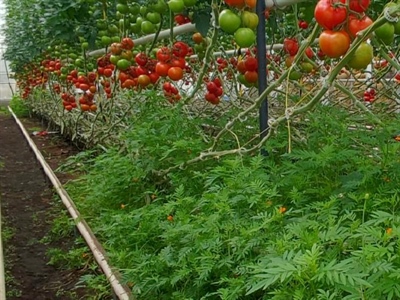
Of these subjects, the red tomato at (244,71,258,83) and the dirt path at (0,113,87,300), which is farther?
the dirt path at (0,113,87,300)

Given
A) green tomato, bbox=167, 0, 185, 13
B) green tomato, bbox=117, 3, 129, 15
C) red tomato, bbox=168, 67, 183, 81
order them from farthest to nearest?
green tomato, bbox=117, 3, 129, 15 < red tomato, bbox=168, 67, 183, 81 < green tomato, bbox=167, 0, 185, 13

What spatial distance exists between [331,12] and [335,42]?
0.24 feet

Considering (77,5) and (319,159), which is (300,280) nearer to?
(319,159)

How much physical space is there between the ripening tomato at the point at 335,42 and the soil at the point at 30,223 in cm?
212

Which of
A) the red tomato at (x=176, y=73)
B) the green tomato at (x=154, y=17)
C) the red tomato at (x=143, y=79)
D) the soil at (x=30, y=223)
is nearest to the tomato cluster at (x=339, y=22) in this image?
the red tomato at (x=176, y=73)

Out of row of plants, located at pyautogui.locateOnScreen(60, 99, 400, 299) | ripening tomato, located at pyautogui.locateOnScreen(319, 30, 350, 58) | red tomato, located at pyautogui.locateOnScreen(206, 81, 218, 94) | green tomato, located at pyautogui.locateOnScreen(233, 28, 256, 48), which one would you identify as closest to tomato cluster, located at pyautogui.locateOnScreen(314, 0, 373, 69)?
ripening tomato, located at pyautogui.locateOnScreen(319, 30, 350, 58)

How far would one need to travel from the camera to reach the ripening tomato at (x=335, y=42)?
52.9 inches

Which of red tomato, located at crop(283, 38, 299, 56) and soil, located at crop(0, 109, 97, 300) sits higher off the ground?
red tomato, located at crop(283, 38, 299, 56)

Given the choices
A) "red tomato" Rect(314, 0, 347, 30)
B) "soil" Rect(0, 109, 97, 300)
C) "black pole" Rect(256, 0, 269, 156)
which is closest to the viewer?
"red tomato" Rect(314, 0, 347, 30)

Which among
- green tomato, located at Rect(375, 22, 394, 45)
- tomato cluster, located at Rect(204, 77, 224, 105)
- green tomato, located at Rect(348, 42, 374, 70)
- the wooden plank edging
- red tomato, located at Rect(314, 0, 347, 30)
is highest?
red tomato, located at Rect(314, 0, 347, 30)

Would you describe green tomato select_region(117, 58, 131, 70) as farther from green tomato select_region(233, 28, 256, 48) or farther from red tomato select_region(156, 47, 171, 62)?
green tomato select_region(233, 28, 256, 48)

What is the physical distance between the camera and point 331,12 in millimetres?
1332

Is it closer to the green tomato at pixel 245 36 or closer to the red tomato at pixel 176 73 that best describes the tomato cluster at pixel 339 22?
the green tomato at pixel 245 36

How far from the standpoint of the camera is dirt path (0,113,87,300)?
→ 10.4ft
